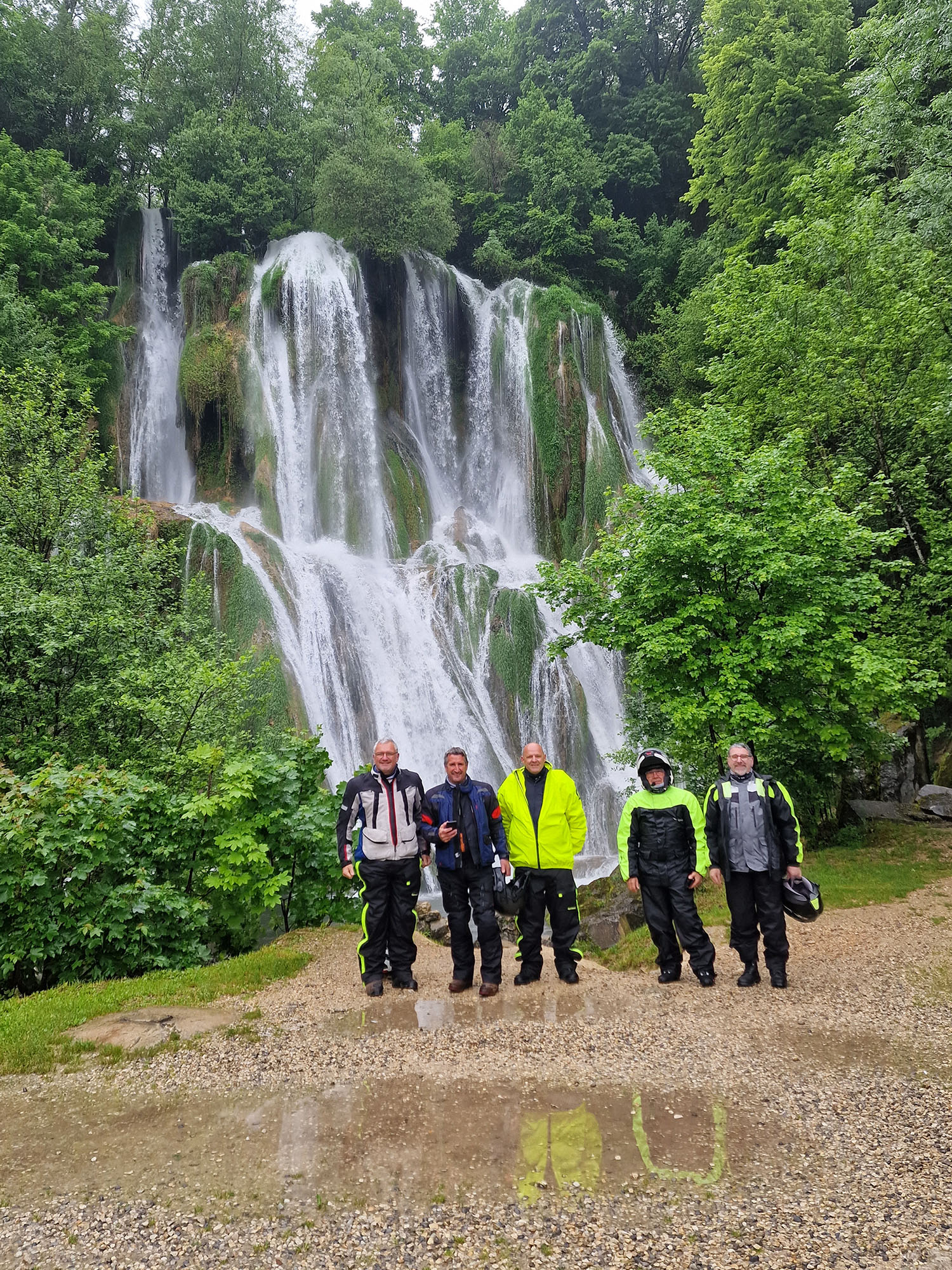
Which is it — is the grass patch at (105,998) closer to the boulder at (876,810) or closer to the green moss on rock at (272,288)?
the boulder at (876,810)

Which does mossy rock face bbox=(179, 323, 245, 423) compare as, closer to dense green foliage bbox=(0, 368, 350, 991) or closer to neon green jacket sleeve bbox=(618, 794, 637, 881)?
dense green foliage bbox=(0, 368, 350, 991)

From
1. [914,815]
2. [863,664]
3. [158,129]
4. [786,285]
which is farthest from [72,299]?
[914,815]

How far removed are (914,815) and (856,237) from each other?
34.5 feet

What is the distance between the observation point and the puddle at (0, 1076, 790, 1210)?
328 centimetres

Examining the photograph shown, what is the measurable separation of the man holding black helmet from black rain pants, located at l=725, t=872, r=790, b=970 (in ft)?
5.92

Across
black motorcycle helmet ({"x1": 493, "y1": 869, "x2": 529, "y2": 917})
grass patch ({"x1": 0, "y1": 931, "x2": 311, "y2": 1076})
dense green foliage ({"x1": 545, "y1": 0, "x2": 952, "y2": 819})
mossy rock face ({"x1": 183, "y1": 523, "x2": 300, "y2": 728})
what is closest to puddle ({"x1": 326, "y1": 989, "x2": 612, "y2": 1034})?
black motorcycle helmet ({"x1": 493, "y1": 869, "x2": 529, "y2": 917})

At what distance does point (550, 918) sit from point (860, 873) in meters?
6.07

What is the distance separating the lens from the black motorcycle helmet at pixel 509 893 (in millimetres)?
5656

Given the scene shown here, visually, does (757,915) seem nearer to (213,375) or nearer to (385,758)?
(385,758)

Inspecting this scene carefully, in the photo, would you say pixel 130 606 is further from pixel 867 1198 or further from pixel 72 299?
pixel 72 299

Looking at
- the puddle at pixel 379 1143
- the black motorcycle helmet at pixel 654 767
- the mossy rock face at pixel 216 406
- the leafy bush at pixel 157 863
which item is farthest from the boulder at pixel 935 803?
the mossy rock face at pixel 216 406

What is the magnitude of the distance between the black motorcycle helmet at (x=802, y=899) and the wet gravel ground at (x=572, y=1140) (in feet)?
1.99

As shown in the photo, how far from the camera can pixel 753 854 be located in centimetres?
561

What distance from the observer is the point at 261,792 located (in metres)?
7.43
